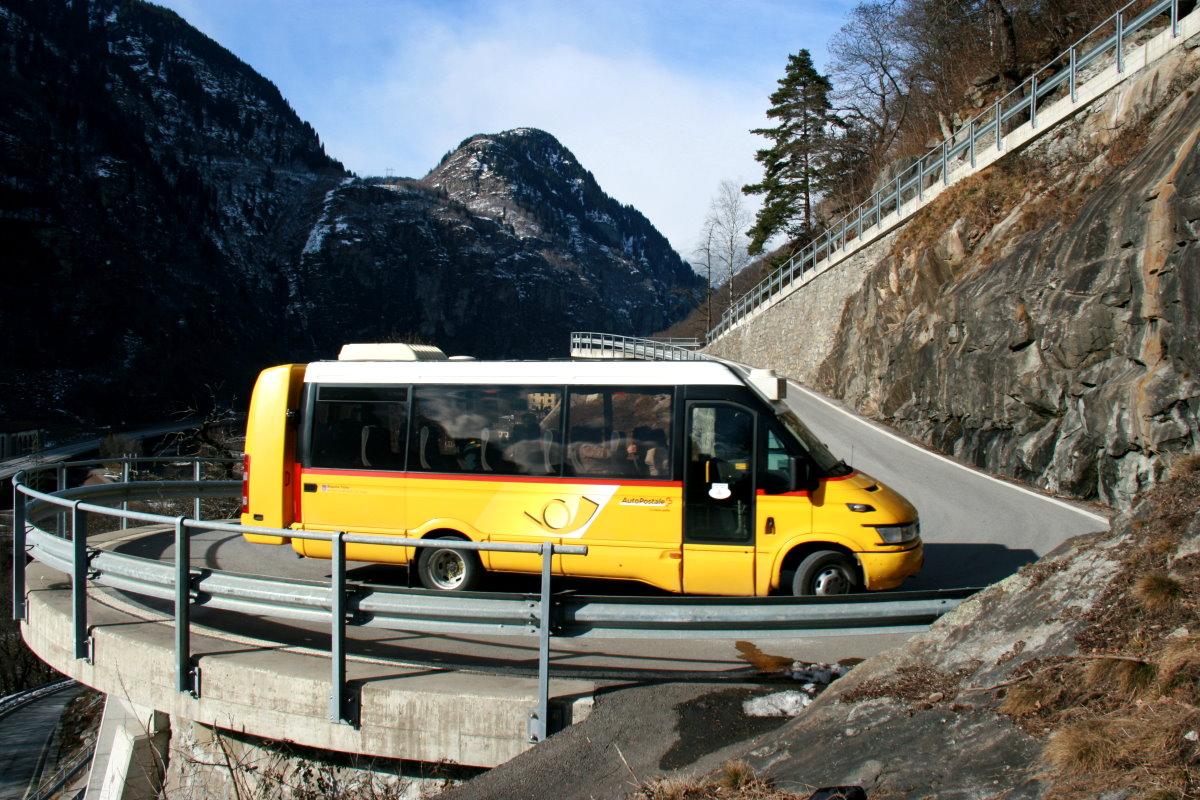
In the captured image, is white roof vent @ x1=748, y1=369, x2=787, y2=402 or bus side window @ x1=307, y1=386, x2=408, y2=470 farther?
bus side window @ x1=307, y1=386, x2=408, y2=470

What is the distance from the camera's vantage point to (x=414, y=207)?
18588 centimetres

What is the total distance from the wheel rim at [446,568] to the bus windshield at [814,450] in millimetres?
3672

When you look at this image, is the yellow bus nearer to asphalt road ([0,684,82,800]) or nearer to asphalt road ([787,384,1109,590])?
asphalt road ([787,384,1109,590])

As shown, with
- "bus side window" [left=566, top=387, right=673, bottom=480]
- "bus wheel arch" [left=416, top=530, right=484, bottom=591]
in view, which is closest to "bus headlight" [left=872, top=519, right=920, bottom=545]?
"bus side window" [left=566, top=387, right=673, bottom=480]

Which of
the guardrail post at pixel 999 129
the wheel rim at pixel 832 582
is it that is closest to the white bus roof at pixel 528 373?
the wheel rim at pixel 832 582

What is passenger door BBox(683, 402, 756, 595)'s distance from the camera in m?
7.52

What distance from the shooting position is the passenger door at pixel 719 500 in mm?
7523

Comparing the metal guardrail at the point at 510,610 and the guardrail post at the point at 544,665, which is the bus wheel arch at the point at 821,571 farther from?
the guardrail post at the point at 544,665

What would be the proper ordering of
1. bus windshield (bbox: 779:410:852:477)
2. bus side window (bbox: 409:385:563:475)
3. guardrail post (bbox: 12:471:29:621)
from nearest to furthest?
guardrail post (bbox: 12:471:29:621)
bus windshield (bbox: 779:410:852:477)
bus side window (bbox: 409:385:563:475)

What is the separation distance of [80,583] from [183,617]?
4.60 feet

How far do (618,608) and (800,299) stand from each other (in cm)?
3238

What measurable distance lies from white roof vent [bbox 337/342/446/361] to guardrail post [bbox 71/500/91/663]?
361 centimetres

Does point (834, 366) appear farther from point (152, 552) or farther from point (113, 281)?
point (113, 281)

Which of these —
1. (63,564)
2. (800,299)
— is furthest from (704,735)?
(800,299)
